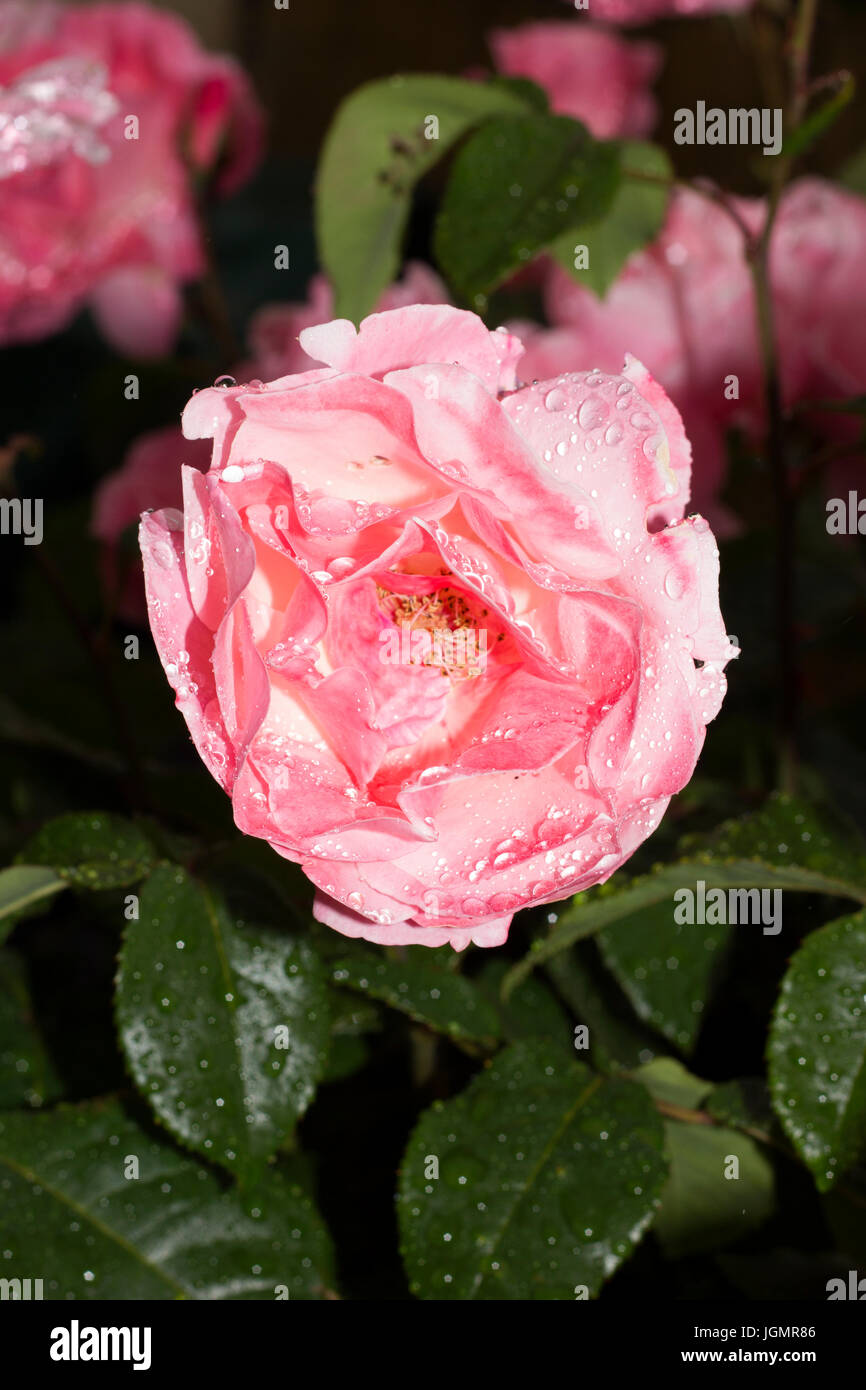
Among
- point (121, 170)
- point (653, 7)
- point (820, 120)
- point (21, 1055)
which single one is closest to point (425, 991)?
point (21, 1055)

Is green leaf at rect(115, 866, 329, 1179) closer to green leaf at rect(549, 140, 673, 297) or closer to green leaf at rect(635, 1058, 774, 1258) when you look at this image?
green leaf at rect(635, 1058, 774, 1258)

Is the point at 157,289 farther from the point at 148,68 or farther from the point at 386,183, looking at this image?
the point at 386,183

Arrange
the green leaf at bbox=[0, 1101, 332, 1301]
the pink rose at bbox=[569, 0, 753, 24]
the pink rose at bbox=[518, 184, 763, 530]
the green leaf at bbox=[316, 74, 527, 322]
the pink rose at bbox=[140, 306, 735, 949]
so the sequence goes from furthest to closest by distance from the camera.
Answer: the pink rose at bbox=[569, 0, 753, 24], the pink rose at bbox=[518, 184, 763, 530], the green leaf at bbox=[316, 74, 527, 322], the green leaf at bbox=[0, 1101, 332, 1301], the pink rose at bbox=[140, 306, 735, 949]

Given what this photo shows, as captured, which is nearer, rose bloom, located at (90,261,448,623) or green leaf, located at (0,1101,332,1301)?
green leaf, located at (0,1101,332,1301)

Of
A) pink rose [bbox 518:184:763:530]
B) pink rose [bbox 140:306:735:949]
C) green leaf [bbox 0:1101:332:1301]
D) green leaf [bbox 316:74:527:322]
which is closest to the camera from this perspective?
pink rose [bbox 140:306:735:949]

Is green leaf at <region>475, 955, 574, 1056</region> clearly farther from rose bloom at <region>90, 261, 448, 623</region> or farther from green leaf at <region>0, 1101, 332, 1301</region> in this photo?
rose bloom at <region>90, 261, 448, 623</region>

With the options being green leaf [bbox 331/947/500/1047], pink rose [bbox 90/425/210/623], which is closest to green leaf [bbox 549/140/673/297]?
pink rose [bbox 90/425/210/623]

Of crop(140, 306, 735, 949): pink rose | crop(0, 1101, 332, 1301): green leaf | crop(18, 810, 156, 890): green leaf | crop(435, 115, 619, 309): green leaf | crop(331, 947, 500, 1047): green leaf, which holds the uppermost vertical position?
crop(435, 115, 619, 309): green leaf

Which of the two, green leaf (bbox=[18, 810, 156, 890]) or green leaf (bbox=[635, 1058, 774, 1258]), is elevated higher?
green leaf (bbox=[18, 810, 156, 890])
